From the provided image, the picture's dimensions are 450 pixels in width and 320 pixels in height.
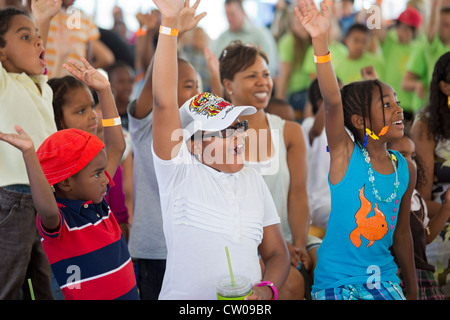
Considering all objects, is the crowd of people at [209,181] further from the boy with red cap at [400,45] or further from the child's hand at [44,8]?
the boy with red cap at [400,45]

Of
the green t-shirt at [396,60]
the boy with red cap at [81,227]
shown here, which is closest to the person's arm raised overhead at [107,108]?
the boy with red cap at [81,227]

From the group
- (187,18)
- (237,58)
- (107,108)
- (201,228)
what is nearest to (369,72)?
(237,58)

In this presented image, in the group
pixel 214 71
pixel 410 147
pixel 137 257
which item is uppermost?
pixel 214 71

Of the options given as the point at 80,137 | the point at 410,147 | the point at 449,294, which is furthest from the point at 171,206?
the point at 449,294

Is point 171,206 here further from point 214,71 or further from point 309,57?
point 309,57

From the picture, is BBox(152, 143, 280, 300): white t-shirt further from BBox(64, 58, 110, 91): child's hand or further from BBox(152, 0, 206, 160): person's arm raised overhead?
BBox(64, 58, 110, 91): child's hand

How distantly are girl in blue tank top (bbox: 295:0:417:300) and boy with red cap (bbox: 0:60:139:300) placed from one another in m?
0.84

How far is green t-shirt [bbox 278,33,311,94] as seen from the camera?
5.57 m

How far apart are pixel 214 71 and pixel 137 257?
129 centimetres

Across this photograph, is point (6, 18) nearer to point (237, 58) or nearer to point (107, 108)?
point (107, 108)

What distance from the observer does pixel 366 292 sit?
219 cm

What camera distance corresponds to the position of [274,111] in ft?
13.7

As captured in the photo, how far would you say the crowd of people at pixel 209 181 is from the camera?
191 centimetres

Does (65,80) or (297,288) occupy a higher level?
(65,80)
